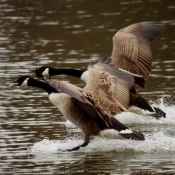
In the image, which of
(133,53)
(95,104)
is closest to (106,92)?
(95,104)

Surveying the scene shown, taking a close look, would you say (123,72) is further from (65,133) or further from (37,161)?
(37,161)

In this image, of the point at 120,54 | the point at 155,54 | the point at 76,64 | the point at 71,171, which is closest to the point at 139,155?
the point at 71,171

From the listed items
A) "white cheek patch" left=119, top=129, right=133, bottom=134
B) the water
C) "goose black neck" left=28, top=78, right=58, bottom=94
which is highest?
"goose black neck" left=28, top=78, right=58, bottom=94

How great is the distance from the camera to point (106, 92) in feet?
34.4

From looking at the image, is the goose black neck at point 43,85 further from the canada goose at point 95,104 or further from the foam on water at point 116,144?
the foam on water at point 116,144

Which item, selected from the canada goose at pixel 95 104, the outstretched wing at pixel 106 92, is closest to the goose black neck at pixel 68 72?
the outstretched wing at pixel 106 92

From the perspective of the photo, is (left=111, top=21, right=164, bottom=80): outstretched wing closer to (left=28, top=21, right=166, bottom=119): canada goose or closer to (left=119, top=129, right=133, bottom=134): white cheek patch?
(left=28, top=21, right=166, bottom=119): canada goose

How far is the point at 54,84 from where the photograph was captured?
30.5 feet

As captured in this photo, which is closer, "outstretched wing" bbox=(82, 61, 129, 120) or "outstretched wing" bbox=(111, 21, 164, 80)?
"outstretched wing" bbox=(82, 61, 129, 120)

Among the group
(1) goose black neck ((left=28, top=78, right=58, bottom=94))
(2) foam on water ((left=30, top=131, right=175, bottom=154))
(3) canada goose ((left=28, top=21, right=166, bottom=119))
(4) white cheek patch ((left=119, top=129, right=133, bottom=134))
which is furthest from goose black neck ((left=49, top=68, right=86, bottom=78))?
(4) white cheek patch ((left=119, top=129, right=133, bottom=134))

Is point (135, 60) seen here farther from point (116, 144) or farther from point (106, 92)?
point (116, 144)

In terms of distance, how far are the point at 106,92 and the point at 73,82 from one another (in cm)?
452

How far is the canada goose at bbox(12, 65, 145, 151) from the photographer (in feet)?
33.0

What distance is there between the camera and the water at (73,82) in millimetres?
9633
